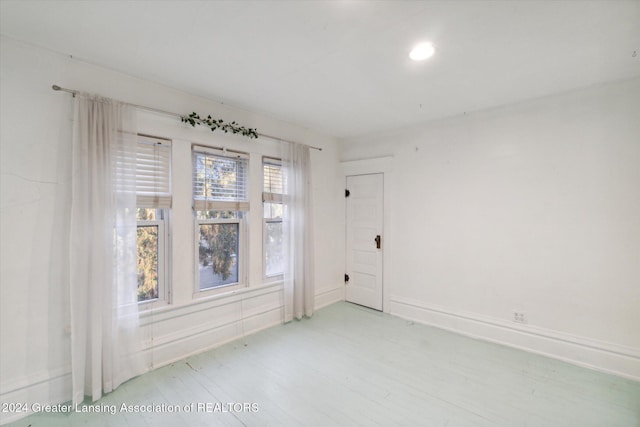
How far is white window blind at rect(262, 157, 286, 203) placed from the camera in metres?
3.44

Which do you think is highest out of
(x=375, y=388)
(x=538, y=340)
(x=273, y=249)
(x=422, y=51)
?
(x=422, y=51)

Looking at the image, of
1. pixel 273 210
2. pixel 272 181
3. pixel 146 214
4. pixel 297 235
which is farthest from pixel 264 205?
pixel 146 214

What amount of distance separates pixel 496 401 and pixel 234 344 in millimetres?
2467

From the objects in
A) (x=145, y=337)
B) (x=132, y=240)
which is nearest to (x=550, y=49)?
(x=132, y=240)

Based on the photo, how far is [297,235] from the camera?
3.59 m

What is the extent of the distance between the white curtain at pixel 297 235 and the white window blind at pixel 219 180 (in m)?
0.59

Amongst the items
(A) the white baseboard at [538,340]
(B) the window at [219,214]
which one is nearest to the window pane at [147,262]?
(B) the window at [219,214]

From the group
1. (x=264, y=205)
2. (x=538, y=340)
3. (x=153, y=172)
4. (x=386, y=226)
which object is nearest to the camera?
(x=153, y=172)

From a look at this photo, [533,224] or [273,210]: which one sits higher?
[273,210]

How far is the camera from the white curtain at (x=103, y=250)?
205 centimetres

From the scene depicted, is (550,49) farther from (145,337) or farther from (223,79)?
(145,337)

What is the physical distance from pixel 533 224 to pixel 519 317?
3.34 ft

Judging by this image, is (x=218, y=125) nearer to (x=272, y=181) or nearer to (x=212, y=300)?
(x=272, y=181)

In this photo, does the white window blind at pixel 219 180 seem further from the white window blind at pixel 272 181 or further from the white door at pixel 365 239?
the white door at pixel 365 239
